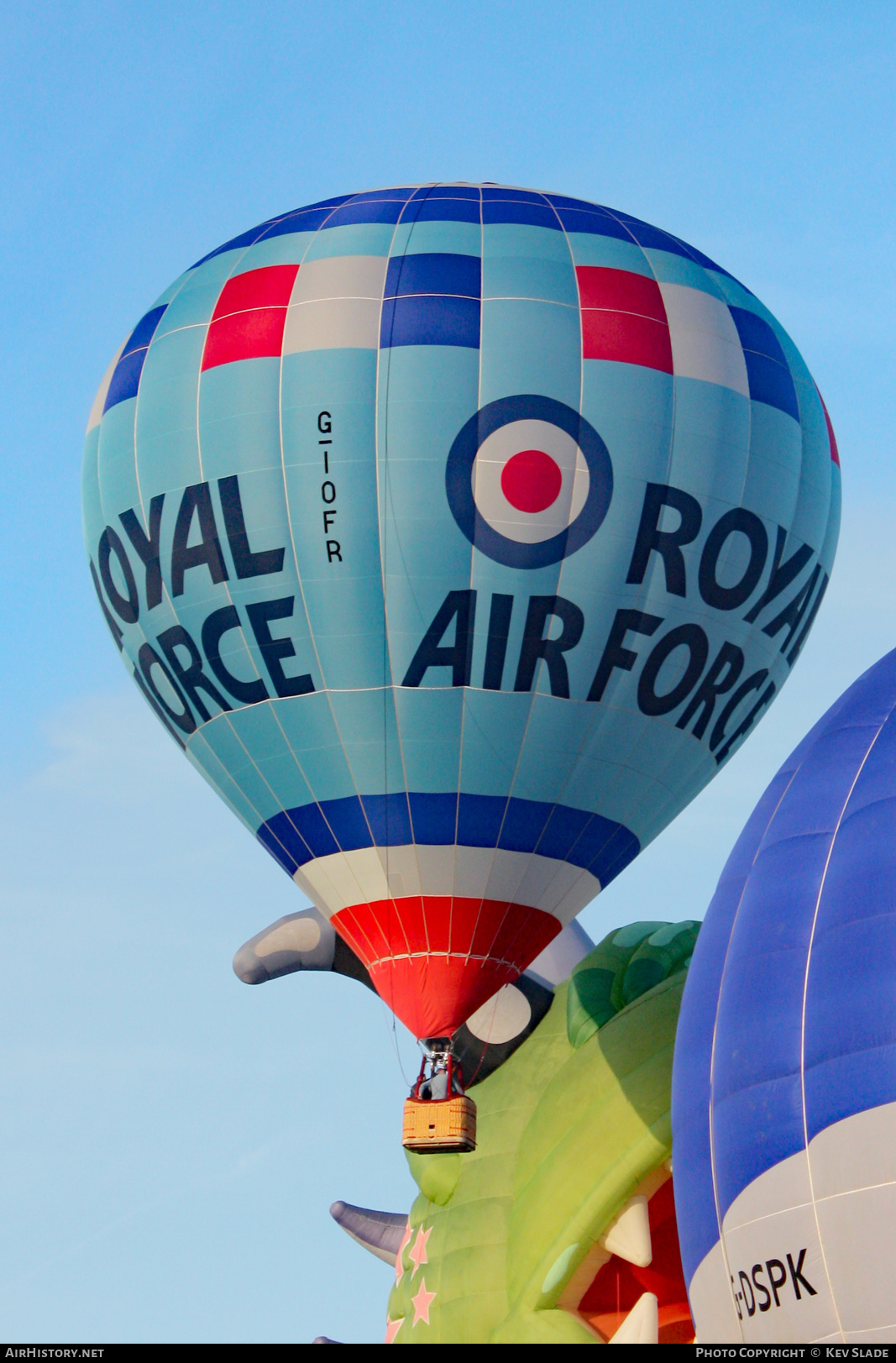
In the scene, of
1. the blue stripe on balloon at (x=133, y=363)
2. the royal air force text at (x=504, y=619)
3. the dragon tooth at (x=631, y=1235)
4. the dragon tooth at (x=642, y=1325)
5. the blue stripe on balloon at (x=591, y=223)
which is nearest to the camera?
the dragon tooth at (x=642, y=1325)

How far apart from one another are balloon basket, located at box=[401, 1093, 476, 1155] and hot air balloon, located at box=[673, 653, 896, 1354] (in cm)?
206

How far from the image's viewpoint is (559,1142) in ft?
40.4

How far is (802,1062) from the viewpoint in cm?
966

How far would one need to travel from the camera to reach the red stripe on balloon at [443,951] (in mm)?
12969

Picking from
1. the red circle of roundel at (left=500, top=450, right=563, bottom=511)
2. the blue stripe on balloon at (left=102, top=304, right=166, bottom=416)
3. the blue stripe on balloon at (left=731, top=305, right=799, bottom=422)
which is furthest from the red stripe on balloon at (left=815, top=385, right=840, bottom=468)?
the blue stripe on balloon at (left=102, top=304, right=166, bottom=416)

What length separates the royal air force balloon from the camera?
496 inches

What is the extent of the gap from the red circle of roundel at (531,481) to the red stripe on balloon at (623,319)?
765 millimetres

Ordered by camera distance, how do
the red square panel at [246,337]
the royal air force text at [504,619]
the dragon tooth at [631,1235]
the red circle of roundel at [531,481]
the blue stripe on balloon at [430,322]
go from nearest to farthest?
the dragon tooth at [631,1235], the red circle of roundel at [531,481], the royal air force text at [504,619], the blue stripe on balloon at [430,322], the red square panel at [246,337]

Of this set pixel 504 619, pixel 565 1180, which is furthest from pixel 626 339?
pixel 565 1180

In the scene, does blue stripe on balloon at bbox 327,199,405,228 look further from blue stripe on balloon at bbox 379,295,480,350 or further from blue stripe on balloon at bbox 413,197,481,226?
blue stripe on balloon at bbox 379,295,480,350

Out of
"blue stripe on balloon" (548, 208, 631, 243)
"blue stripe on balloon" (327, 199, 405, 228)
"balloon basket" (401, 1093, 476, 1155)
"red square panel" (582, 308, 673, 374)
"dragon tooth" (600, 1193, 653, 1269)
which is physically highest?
"blue stripe on balloon" (327, 199, 405, 228)

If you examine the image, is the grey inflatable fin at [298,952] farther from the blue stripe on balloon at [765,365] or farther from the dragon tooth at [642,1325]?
the blue stripe on balloon at [765,365]

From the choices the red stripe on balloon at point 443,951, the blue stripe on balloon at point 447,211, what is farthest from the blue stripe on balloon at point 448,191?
the red stripe on balloon at point 443,951
